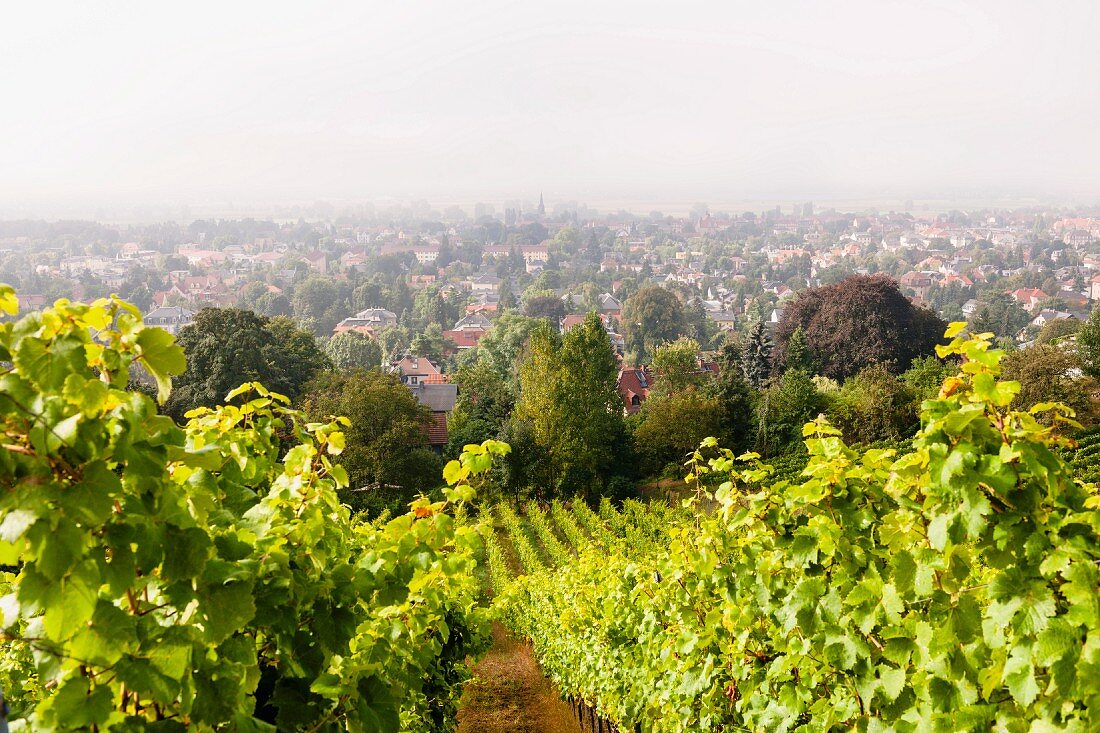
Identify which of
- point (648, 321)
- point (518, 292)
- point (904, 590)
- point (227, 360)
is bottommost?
point (518, 292)

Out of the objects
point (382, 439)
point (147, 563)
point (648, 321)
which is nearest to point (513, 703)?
point (147, 563)

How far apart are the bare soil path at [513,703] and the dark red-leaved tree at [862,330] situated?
26997 millimetres

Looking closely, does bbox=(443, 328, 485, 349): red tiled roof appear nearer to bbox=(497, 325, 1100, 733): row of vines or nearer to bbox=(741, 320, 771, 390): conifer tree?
bbox=(741, 320, 771, 390): conifer tree

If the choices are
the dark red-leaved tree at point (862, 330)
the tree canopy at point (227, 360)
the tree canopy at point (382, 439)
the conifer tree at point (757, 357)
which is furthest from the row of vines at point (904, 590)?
the dark red-leaved tree at point (862, 330)

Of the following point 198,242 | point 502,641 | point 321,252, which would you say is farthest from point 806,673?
point 198,242

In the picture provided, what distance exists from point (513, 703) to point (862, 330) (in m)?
30.9

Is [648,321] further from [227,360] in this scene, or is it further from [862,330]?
[227,360]

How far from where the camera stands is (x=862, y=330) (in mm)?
36312

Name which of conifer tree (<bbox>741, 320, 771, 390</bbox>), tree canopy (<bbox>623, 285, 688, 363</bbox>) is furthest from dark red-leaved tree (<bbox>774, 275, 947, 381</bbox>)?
tree canopy (<bbox>623, 285, 688, 363</bbox>)

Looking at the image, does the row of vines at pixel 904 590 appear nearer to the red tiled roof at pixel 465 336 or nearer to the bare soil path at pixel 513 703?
the bare soil path at pixel 513 703

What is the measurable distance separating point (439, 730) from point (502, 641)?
984 centimetres

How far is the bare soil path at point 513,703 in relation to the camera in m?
8.98

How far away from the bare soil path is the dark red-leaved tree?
27.0 m

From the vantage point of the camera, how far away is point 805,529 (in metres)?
→ 2.79
